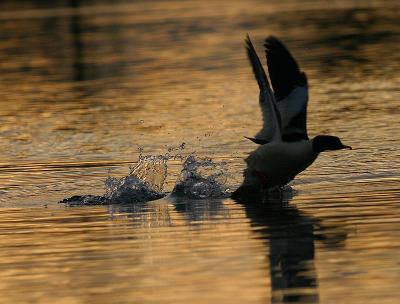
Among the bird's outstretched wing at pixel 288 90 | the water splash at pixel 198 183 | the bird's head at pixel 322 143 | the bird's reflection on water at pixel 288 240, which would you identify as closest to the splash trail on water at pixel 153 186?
the water splash at pixel 198 183

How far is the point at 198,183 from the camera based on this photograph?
15.0 meters

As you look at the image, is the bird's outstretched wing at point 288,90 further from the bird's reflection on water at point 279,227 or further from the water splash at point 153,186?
the water splash at point 153,186

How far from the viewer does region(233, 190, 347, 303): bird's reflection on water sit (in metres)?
9.82

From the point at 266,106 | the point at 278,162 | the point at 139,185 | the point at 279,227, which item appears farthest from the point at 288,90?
the point at 279,227

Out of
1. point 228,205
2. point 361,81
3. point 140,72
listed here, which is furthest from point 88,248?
point 140,72

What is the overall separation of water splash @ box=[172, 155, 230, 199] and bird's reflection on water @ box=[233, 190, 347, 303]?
355mm

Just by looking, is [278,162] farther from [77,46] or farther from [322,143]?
[77,46]

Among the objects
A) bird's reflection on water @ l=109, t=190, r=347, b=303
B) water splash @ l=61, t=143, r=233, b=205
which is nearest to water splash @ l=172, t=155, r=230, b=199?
water splash @ l=61, t=143, r=233, b=205

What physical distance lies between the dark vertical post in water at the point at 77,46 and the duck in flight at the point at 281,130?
1762 cm

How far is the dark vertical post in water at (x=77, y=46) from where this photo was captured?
3359 cm

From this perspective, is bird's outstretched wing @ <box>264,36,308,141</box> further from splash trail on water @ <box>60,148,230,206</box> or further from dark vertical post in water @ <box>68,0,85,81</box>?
dark vertical post in water @ <box>68,0,85,81</box>

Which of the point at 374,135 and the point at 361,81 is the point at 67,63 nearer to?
the point at 361,81

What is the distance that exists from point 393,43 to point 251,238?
2604cm

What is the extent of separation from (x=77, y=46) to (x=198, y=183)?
1180 inches
